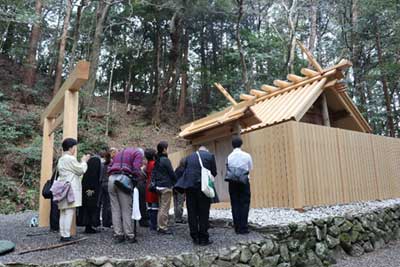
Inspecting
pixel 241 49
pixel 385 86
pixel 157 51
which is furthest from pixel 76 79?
pixel 157 51

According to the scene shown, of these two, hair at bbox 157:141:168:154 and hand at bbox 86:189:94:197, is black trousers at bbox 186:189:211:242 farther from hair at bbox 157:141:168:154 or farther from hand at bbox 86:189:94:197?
hand at bbox 86:189:94:197

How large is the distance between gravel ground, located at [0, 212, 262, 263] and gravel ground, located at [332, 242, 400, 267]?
2.15 meters

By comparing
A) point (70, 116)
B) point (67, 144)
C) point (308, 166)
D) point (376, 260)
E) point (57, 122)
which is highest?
point (57, 122)

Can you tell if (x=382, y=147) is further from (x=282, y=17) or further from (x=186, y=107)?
(x=186, y=107)

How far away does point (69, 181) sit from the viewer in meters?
5.15

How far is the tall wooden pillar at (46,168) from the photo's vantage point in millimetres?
6809

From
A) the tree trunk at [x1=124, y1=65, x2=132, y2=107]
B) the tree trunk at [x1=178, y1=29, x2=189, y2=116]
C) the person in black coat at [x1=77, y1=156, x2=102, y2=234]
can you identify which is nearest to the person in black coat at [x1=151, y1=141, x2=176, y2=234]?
the person in black coat at [x1=77, y1=156, x2=102, y2=234]

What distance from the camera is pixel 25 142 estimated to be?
1373 cm

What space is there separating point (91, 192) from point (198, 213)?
2.00m

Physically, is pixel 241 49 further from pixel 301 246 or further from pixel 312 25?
pixel 301 246

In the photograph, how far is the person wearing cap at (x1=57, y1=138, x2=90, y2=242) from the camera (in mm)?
5121

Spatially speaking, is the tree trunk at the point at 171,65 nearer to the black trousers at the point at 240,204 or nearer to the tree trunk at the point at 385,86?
the tree trunk at the point at 385,86

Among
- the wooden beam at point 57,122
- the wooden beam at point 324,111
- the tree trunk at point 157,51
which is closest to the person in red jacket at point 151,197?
the wooden beam at point 57,122

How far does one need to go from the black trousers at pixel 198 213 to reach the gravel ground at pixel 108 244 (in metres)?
0.18
